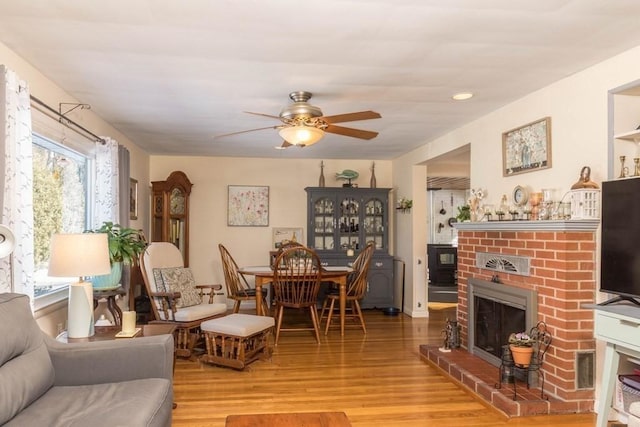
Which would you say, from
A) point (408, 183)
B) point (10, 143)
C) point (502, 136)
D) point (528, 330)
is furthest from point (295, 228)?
point (10, 143)

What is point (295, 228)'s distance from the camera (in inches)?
274

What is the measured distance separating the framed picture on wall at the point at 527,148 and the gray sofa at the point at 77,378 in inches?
115

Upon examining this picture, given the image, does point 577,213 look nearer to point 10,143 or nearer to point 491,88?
point 491,88

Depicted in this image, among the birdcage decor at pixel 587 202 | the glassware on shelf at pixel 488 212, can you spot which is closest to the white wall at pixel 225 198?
the glassware on shelf at pixel 488 212

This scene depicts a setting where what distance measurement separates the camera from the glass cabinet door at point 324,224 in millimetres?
6762

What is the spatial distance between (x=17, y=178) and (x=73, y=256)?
0.53 meters

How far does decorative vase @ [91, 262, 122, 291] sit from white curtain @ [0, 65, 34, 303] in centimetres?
97

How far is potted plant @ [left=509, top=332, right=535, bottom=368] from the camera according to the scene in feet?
10.4

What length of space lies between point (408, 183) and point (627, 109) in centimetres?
365

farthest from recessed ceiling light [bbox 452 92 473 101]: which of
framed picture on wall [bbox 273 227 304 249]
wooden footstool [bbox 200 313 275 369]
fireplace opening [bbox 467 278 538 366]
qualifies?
framed picture on wall [bbox 273 227 304 249]

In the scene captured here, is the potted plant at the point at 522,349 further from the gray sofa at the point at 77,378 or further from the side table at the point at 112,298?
the side table at the point at 112,298

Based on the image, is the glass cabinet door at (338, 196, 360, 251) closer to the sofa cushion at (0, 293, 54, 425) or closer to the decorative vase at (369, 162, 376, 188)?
the decorative vase at (369, 162, 376, 188)

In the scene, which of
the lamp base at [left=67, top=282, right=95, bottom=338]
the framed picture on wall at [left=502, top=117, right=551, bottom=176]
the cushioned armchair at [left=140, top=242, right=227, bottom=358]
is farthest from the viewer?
the cushioned armchair at [left=140, top=242, right=227, bottom=358]

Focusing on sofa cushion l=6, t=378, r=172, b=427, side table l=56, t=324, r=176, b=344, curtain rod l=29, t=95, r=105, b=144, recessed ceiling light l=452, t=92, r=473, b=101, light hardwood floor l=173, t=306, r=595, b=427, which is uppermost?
recessed ceiling light l=452, t=92, r=473, b=101
